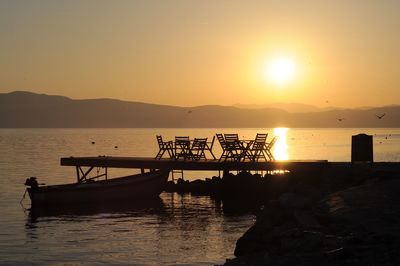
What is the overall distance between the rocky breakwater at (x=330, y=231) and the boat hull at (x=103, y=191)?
45.5 ft

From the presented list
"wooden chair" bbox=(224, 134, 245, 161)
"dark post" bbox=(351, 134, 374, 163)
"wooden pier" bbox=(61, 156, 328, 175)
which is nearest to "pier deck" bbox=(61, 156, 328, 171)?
"wooden pier" bbox=(61, 156, 328, 175)

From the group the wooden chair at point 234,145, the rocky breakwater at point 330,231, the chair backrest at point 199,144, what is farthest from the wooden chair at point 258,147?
the rocky breakwater at point 330,231

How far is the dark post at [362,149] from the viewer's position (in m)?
25.6

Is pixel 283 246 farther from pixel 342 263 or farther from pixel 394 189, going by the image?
pixel 394 189

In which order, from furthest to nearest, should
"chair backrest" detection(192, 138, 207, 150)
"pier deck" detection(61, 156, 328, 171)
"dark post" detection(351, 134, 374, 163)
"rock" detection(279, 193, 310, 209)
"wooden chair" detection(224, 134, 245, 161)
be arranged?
1. "chair backrest" detection(192, 138, 207, 150)
2. "wooden chair" detection(224, 134, 245, 161)
3. "pier deck" detection(61, 156, 328, 171)
4. "dark post" detection(351, 134, 374, 163)
5. "rock" detection(279, 193, 310, 209)

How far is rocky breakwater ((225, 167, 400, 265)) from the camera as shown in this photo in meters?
10.5

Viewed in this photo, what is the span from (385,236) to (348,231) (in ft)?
3.40

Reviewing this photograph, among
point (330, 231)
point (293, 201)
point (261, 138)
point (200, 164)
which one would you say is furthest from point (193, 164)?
point (330, 231)

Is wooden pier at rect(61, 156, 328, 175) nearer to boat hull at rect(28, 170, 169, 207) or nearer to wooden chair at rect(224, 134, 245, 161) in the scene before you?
wooden chair at rect(224, 134, 245, 161)

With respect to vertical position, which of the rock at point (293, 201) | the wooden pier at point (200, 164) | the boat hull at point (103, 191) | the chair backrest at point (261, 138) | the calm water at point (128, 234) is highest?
the chair backrest at point (261, 138)

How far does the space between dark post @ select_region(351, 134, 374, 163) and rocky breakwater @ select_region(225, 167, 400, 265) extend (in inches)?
272

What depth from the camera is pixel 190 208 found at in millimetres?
29922

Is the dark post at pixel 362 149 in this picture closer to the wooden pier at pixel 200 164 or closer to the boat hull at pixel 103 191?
the wooden pier at pixel 200 164

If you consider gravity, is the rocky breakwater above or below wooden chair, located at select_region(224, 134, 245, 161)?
below
